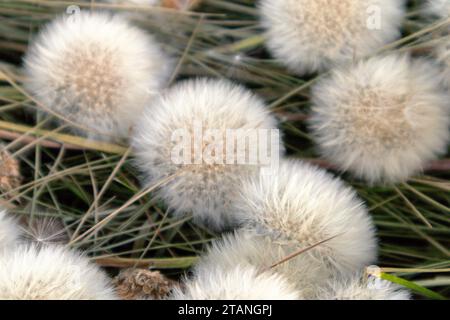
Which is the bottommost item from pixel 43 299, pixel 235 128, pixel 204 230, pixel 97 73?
pixel 43 299

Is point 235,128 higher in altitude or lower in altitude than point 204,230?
higher

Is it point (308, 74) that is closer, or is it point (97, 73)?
point (97, 73)

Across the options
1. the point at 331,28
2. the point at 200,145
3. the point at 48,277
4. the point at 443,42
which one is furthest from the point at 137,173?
the point at 443,42

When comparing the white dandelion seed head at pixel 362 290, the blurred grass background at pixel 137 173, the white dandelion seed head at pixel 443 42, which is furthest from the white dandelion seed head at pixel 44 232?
the white dandelion seed head at pixel 443 42

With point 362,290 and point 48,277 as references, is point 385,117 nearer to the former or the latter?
point 362,290

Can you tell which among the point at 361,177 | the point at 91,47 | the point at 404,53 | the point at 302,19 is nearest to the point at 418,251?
the point at 361,177

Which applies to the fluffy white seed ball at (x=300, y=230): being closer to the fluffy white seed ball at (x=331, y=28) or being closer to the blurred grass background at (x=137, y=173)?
the blurred grass background at (x=137, y=173)

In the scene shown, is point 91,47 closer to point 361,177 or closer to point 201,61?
point 201,61
